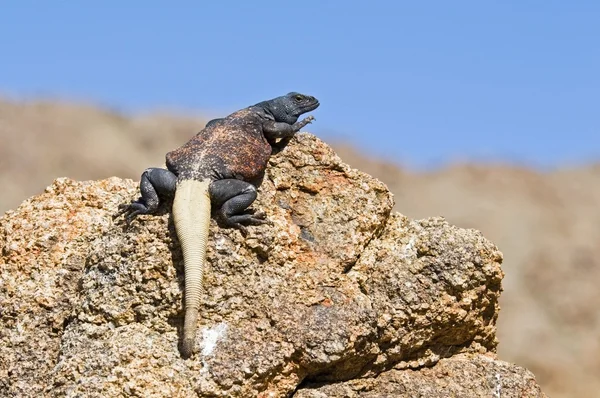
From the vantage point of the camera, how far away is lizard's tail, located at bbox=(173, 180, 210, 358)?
524 centimetres

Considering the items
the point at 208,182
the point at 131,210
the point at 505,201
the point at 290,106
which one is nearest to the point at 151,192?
the point at 131,210

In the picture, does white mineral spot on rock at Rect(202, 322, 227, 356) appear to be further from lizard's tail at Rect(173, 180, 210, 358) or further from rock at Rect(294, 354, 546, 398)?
rock at Rect(294, 354, 546, 398)

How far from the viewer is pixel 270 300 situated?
214 inches

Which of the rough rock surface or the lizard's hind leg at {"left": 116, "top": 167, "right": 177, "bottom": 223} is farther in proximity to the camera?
the lizard's hind leg at {"left": 116, "top": 167, "right": 177, "bottom": 223}

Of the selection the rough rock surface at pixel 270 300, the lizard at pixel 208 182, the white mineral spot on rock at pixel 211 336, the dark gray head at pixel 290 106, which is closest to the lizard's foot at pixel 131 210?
the lizard at pixel 208 182

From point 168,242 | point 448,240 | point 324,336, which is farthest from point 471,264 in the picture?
point 168,242

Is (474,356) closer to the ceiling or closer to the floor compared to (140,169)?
closer to the floor

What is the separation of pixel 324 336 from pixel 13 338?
1.82 m

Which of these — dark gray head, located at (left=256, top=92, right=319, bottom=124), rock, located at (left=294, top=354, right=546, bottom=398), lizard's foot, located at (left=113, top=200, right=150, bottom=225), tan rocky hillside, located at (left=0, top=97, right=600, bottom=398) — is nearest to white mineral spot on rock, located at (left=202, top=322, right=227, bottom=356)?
rock, located at (left=294, top=354, right=546, bottom=398)

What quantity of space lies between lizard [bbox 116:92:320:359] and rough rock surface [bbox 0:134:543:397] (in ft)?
0.37

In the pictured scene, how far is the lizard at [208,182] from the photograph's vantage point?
5402mm

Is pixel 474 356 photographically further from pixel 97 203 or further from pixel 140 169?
pixel 140 169

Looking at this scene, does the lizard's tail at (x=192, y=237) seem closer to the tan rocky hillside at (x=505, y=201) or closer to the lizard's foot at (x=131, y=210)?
the lizard's foot at (x=131, y=210)

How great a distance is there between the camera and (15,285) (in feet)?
19.3
